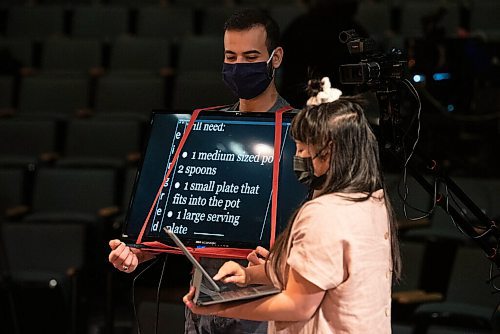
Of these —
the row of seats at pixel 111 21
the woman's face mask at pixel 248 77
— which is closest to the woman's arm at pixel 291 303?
the woman's face mask at pixel 248 77

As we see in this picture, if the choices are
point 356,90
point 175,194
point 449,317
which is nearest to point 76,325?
point 449,317

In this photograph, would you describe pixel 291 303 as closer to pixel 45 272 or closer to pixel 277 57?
pixel 277 57

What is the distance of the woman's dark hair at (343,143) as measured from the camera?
209 centimetres

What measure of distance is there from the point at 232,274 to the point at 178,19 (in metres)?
5.76

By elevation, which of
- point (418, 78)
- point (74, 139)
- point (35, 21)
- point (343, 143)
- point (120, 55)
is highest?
point (35, 21)

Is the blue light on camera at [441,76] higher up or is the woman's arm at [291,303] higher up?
the blue light on camera at [441,76]

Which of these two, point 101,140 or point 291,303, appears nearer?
point 291,303

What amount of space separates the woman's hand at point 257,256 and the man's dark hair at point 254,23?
2.21ft

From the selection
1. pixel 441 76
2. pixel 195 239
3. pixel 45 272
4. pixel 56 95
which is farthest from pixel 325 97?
pixel 56 95

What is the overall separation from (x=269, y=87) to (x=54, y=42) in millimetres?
5027

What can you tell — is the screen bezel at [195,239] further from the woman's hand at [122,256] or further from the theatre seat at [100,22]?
the theatre seat at [100,22]

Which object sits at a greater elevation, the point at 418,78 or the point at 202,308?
the point at 418,78

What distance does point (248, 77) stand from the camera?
106 inches

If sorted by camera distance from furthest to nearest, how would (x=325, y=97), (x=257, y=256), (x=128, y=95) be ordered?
(x=128, y=95)
(x=257, y=256)
(x=325, y=97)
